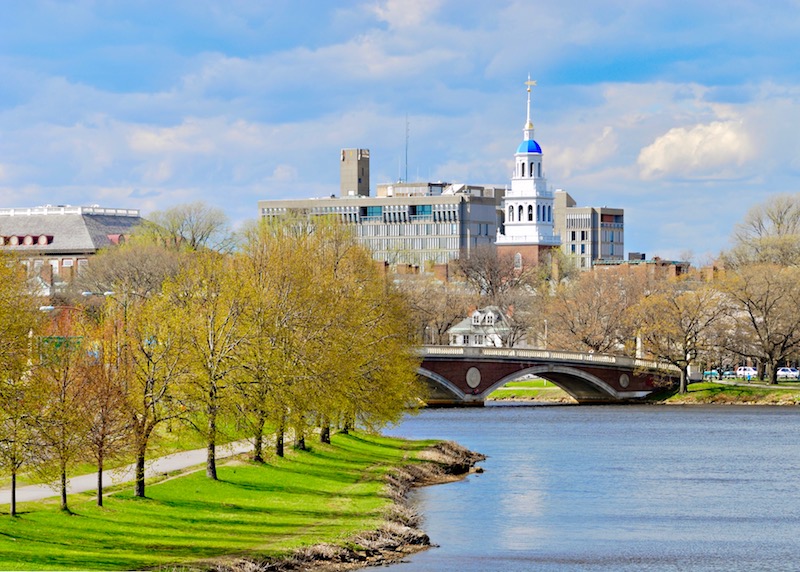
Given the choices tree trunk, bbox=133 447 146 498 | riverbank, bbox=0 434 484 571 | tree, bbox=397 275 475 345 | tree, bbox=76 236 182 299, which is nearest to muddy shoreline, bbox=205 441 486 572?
riverbank, bbox=0 434 484 571

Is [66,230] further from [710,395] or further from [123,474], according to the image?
[123,474]

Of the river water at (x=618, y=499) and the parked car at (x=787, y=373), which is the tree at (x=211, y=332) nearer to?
the river water at (x=618, y=499)

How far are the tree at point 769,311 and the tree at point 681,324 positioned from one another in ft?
6.05

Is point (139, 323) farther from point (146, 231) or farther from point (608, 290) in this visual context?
point (146, 231)

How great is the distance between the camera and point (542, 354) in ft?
414

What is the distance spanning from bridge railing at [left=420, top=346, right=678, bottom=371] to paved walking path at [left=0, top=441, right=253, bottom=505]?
61.9 metres

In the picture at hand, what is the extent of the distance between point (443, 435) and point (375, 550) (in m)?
47.7

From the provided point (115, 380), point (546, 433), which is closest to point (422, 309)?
point (546, 433)

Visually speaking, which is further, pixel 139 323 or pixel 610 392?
pixel 610 392

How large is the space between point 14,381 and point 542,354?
303 feet

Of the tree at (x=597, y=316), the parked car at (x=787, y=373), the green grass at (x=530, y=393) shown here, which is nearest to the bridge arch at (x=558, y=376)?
the green grass at (x=530, y=393)

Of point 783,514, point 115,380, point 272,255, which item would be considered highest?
point 272,255

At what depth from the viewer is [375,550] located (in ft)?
136

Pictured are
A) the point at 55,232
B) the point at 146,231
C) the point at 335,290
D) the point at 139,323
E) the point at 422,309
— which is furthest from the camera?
the point at 55,232
